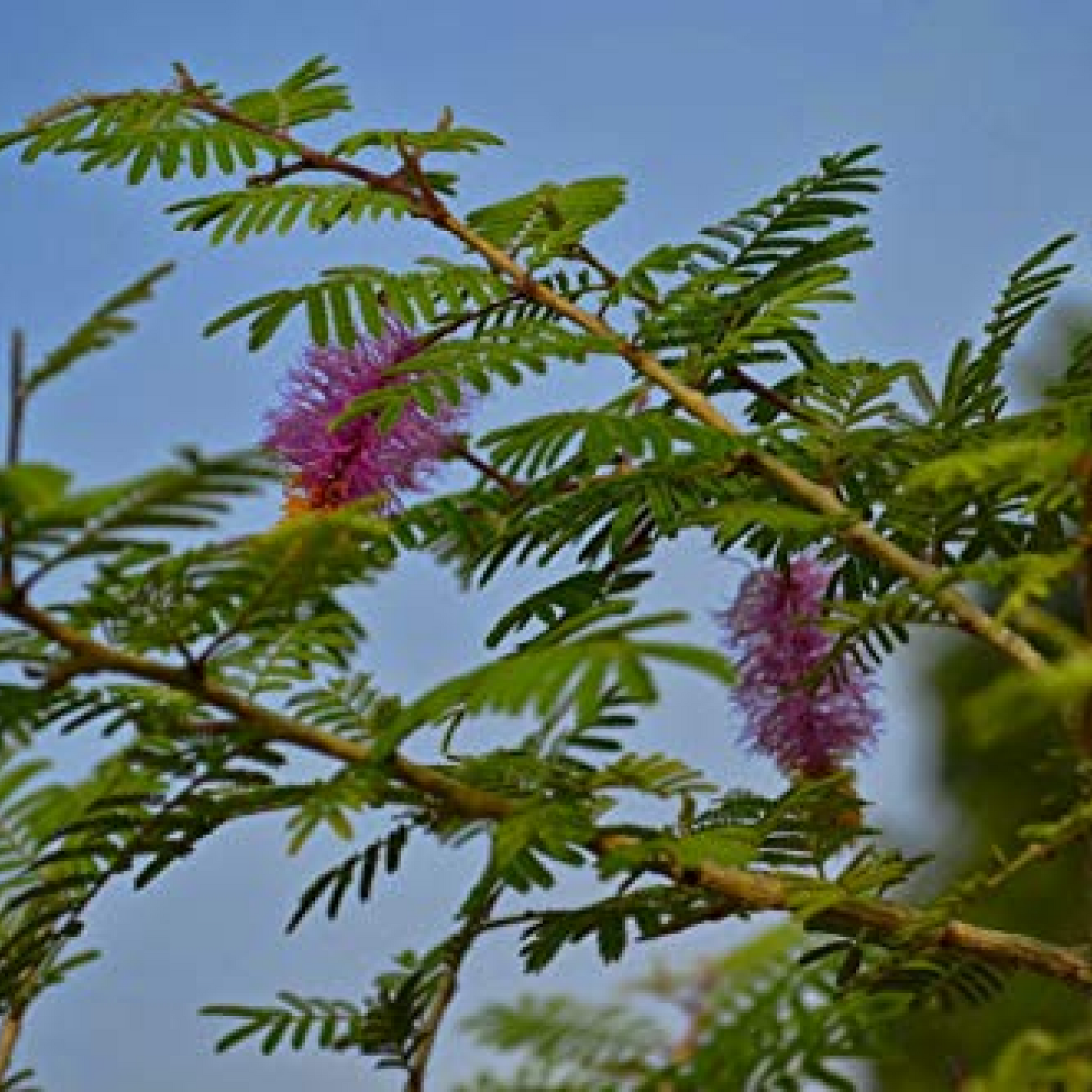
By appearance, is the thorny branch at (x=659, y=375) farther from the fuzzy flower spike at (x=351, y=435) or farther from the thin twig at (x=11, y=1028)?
the thin twig at (x=11, y=1028)

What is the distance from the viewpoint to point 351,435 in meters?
0.92

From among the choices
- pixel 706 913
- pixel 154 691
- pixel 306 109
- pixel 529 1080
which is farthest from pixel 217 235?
pixel 529 1080

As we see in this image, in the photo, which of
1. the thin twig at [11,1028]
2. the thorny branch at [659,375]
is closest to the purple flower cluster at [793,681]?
the thorny branch at [659,375]

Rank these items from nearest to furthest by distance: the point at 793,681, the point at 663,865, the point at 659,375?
the point at 663,865
the point at 659,375
the point at 793,681

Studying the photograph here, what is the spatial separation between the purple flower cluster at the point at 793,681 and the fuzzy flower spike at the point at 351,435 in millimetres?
161

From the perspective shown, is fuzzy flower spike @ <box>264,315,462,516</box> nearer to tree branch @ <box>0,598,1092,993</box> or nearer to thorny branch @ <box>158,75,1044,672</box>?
thorny branch @ <box>158,75,1044,672</box>

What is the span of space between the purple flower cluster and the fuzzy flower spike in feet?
0.53

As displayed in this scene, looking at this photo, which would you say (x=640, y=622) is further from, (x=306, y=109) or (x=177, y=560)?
(x=306, y=109)

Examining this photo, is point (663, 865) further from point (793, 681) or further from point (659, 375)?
point (793, 681)

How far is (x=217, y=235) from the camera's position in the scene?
36.0 inches

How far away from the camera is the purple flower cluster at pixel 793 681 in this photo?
100 cm

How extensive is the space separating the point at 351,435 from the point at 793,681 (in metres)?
0.21

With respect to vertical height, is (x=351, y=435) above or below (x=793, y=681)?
above

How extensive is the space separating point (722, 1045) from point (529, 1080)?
0.04 meters
